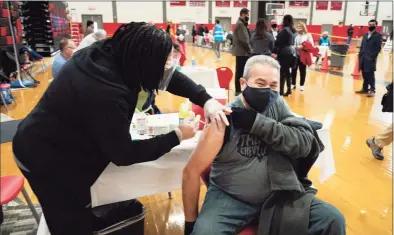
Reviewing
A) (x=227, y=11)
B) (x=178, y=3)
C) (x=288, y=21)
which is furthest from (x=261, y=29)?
(x=227, y=11)

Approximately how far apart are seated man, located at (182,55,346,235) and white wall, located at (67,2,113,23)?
20342 mm

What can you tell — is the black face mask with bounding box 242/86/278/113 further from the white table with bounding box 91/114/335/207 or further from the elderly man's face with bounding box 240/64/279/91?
the white table with bounding box 91/114/335/207

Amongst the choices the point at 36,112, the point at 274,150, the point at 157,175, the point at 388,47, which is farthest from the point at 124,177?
the point at 388,47

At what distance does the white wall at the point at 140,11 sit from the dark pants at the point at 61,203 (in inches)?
786

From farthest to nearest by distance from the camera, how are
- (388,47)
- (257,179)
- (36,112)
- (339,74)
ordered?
(388,47)
(339,74)
(257,179)
(36,112)

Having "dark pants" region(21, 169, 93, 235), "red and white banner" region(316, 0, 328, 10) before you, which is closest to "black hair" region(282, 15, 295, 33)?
"dark pants" region(21, 169, 93, 235)

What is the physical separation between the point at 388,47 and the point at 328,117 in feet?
36.5

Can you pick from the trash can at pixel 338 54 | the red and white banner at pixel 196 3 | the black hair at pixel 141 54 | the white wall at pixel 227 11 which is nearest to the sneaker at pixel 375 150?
the black hair at pixel 141 54

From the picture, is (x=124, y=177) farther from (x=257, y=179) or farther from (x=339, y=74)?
(x=339, y=74)

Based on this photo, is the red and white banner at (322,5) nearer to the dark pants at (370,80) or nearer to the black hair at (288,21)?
the dark pants at (370,80)

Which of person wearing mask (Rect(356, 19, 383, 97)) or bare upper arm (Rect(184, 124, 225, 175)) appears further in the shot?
person wearing mask (Rect(356, 19, 383, 97))

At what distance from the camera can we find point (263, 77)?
150 centimetres

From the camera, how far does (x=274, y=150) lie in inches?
55.7

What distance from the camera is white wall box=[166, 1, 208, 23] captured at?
2027cm
